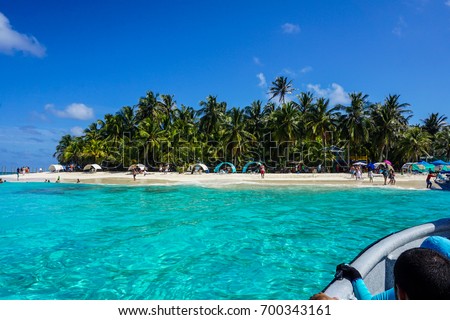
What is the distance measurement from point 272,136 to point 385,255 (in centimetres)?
4361

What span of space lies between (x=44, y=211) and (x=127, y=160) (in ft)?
118

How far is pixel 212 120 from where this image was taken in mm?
52375

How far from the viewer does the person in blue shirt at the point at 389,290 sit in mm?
2471

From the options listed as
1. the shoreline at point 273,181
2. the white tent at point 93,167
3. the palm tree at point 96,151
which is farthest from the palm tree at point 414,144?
the white tent at point 93,167

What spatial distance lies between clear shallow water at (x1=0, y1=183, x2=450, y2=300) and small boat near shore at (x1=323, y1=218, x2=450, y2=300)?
2.31 metres

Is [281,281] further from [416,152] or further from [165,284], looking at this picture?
[416,152]

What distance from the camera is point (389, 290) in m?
2.41

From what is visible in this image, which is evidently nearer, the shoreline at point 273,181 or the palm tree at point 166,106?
the shoreline at point 273,181

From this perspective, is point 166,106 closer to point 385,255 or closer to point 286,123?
point 286,123

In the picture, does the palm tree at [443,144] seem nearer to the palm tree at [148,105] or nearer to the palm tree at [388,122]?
the palm tree at [388,122]

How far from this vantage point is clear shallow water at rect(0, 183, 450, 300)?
20.2 ft

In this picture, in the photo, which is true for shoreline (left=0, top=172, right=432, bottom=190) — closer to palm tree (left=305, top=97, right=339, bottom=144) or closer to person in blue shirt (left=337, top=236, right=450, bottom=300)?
palm tree (left=305, top=97, right=339, bottom=144)

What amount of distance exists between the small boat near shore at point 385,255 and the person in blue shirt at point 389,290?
0.11m

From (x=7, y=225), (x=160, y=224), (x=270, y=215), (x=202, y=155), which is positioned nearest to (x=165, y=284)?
(x=160, y=224)
